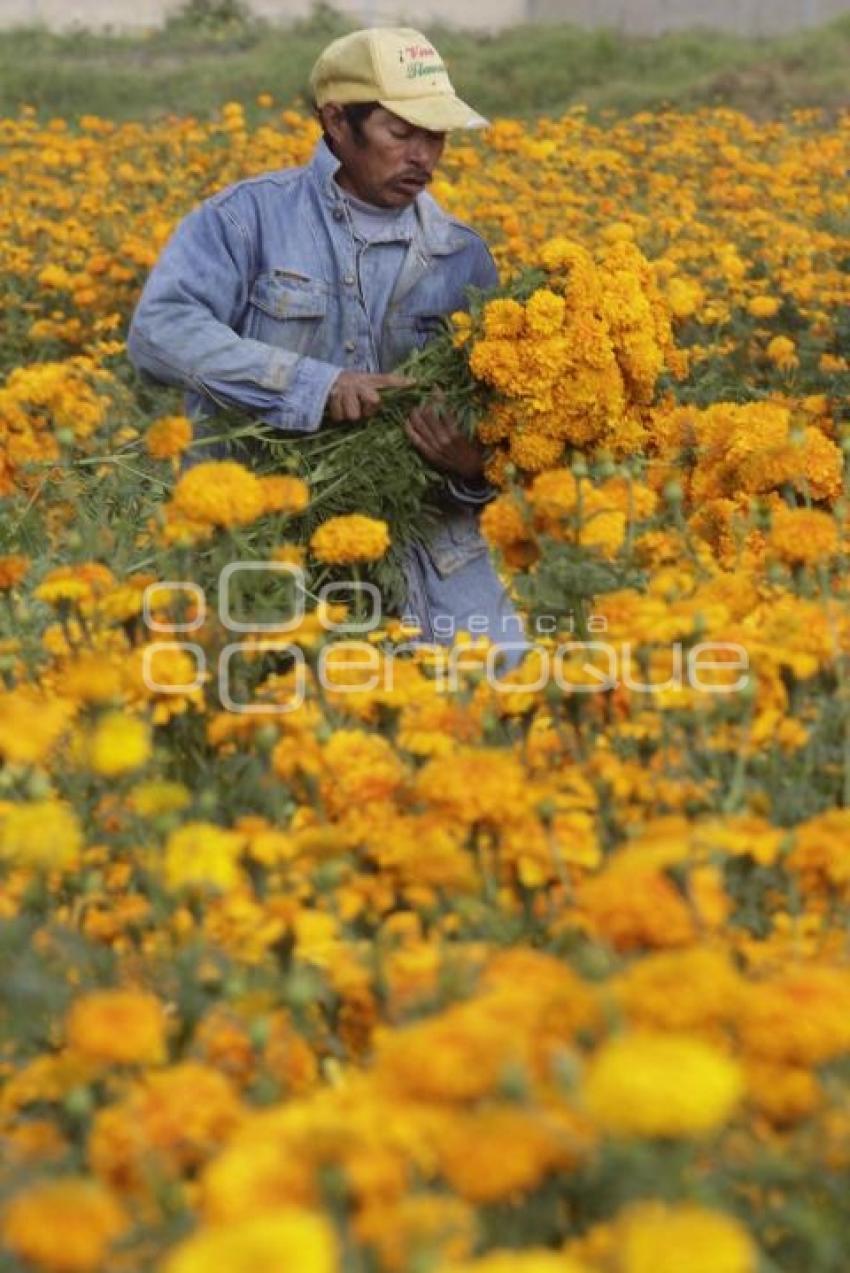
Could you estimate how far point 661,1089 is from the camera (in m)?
1.19

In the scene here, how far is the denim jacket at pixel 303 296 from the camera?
3.61 m

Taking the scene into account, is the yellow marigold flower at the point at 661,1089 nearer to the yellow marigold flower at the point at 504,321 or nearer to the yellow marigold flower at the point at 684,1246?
the yellow marigold flower at the point at 684,1246

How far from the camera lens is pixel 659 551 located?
2.78 meters

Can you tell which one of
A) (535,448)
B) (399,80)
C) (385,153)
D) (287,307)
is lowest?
(535,448)

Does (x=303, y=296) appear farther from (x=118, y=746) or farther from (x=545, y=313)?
(x=118, y=746)

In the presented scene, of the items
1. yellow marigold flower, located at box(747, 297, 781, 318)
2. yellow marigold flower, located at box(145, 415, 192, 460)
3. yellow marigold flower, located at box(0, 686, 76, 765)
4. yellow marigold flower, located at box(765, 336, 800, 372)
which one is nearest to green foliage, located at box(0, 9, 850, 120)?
yellow marigold flower, located at box(747, 297, 781, 318)

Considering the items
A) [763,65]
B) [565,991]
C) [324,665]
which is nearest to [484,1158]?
[565,991]

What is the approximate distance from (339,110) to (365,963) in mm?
2278

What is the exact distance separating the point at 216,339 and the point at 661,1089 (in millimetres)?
2524

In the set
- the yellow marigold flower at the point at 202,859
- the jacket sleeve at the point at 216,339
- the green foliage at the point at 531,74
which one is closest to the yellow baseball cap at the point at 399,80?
the jacket sleeve at the point at 216,339

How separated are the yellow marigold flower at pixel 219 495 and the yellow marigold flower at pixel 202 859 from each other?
26.1 inches

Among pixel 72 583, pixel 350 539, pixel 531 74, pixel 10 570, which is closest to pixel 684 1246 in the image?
pixel 72 583

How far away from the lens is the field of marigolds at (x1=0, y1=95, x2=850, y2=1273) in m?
1.29

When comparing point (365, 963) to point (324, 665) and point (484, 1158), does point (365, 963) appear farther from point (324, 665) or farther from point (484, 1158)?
→ point (324, 665)
